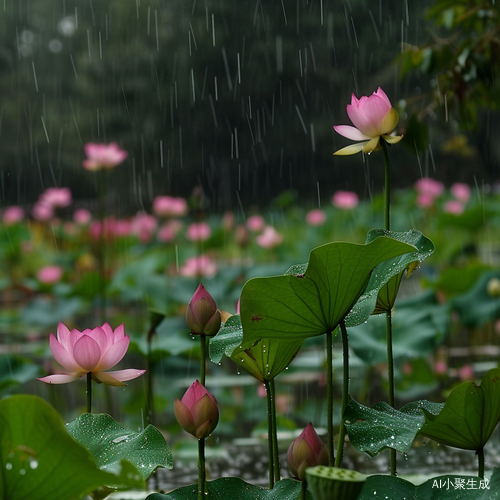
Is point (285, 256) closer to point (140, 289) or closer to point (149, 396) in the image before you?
point (140, 289)

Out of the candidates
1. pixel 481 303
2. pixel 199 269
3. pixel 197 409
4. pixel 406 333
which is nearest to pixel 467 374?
pixel 481 303

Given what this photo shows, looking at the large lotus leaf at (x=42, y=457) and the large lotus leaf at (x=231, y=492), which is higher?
the large lotus leaf at (x=42, y=457)

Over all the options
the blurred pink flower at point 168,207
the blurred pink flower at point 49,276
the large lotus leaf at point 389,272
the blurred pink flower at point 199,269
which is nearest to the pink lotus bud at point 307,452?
the large lotus leaf at point 389,272

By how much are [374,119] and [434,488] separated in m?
0.31

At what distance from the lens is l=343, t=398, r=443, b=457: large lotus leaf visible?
0.46 meters

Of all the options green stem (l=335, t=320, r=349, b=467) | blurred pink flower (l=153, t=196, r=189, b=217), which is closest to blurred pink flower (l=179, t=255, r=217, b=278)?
blurred pink flower (l=153, t=196, r=189, b=217)

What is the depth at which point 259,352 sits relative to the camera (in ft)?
1.72

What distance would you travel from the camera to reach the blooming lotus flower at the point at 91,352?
0.51 m

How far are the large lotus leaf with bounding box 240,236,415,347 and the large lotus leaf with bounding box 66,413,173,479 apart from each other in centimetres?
11

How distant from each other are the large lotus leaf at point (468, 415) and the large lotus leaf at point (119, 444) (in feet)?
0.67

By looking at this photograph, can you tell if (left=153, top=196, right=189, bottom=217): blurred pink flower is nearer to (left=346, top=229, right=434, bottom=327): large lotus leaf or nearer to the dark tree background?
(left=346, top=229, right=434, bottom=327): large lotus leaf

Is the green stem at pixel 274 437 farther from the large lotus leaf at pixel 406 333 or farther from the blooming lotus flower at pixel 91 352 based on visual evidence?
the large lotus leaf at pixel 406 333

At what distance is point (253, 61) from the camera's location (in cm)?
902

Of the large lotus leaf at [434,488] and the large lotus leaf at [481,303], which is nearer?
the large lotus leaf at [434,488]
